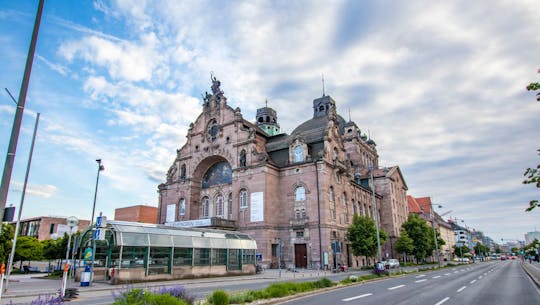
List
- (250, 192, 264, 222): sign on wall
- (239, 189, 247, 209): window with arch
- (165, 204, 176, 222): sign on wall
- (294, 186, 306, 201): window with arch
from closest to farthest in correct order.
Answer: (250, 192, 264, 222): sign on wall → (294, 186, 306, 201): window with arch → (239, 189, 247, 209): window with arch → (165, 204, 176, 222): sign on wall

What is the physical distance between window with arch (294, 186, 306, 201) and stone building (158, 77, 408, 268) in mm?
139

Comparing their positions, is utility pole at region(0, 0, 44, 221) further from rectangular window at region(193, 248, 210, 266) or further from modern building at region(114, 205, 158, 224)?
modern building at region(114, 205, 158, 224)

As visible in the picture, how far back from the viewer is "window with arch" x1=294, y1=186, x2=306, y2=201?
46.6m

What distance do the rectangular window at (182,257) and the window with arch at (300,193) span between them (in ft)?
65.2

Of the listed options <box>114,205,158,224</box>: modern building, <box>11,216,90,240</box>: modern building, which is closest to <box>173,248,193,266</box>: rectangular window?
<box>114,205,158,224</box>: modern building

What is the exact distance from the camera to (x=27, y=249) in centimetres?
4572

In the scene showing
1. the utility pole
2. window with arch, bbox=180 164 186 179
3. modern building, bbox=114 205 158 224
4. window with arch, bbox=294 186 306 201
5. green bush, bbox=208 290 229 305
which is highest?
window with arch, bbox=180 164 186 179

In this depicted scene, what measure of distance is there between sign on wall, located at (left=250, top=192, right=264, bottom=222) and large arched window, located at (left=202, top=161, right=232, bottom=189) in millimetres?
7540

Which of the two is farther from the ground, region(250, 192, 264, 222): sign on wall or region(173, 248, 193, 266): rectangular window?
region(250, 192, 264, 222): sign on wall

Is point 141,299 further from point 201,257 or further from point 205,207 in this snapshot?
point 205,207

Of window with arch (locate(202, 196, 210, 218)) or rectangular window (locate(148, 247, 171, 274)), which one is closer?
rectangular window (locate(148, 247, 171, 274))

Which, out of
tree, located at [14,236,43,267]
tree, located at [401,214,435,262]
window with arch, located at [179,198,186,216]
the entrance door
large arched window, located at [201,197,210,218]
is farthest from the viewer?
tree, located at [401,214,435,262]

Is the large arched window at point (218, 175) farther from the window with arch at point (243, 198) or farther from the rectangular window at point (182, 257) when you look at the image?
the rectangular window at point (182, 257)

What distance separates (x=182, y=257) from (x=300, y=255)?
64.1 feet
